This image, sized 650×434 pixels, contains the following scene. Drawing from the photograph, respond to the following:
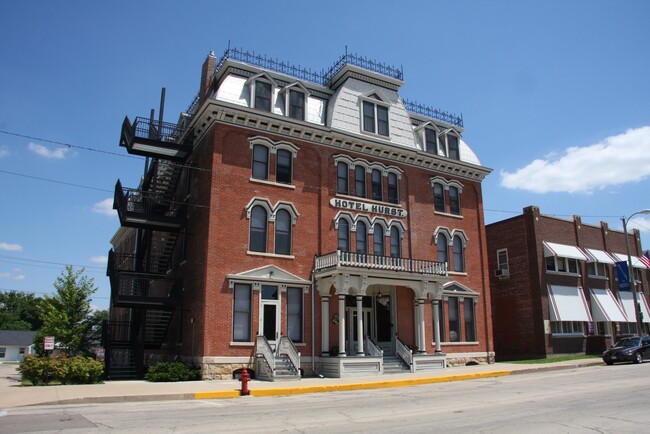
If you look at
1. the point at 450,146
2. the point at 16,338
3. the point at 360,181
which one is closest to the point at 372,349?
the point at 360,181

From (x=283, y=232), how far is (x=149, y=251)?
295 inches

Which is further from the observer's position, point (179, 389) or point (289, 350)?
point (289, 350)

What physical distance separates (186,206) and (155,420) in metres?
17.8

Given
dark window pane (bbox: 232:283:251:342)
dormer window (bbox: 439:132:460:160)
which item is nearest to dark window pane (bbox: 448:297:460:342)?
dormer window (bbox: 439:132:460:160)

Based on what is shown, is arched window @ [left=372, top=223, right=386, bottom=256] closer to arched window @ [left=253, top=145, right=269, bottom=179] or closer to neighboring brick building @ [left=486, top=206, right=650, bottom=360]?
arched window @ [left=253, top=145, right=269, bottom=179]

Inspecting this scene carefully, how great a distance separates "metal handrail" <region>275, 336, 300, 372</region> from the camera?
2381cm

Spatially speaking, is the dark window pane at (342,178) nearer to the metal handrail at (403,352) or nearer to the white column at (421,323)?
the white column at (421,323)

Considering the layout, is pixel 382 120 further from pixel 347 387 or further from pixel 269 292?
pixel 347 387

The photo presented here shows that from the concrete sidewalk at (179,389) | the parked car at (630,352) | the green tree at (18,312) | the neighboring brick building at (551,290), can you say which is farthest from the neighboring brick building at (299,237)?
the green tree at (18,312)

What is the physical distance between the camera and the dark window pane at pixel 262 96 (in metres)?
27.0

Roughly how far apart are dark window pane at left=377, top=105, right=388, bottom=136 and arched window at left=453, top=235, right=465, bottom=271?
797 cm

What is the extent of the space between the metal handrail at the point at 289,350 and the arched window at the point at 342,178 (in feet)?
28.7

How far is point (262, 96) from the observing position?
27.2 m

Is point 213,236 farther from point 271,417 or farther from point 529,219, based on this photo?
point 529,219
